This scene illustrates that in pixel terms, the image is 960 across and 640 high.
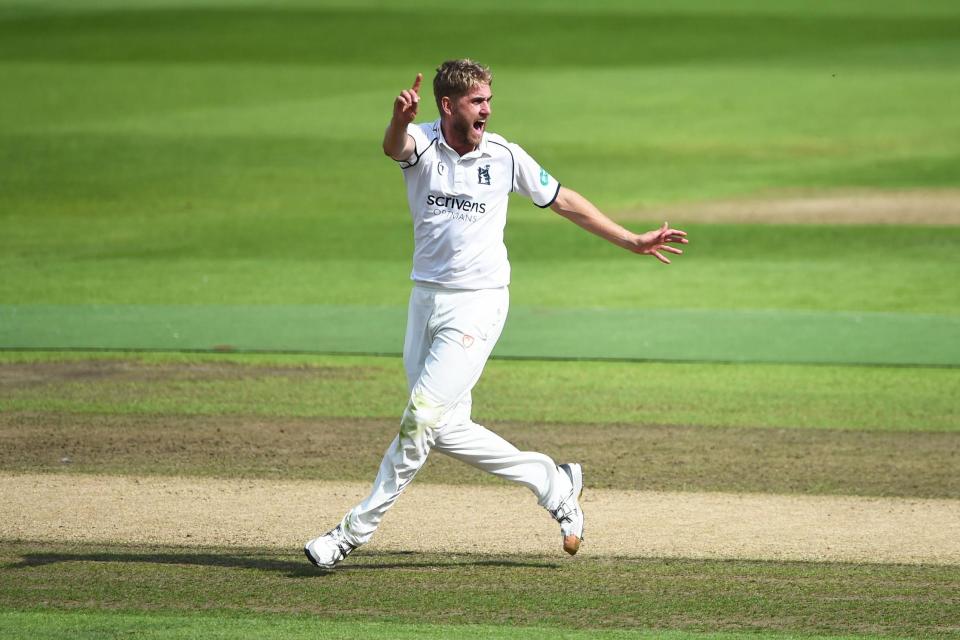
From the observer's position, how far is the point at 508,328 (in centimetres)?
1596

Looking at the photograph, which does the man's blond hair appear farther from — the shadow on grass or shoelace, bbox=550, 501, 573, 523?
the shadow on grass

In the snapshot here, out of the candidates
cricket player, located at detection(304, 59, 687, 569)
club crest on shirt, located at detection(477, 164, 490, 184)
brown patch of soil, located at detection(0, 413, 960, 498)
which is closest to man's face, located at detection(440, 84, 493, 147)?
cricket player, located at detection(304, 59, 687, 569)

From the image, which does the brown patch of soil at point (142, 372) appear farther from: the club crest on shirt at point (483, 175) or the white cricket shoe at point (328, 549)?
the club crest on shirt at point (483, 175)

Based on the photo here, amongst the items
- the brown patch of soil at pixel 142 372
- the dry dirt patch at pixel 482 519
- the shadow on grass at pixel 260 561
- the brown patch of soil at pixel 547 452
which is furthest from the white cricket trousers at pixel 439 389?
the brown patch of soil at pixel 142 372

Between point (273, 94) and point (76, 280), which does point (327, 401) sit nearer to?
point (76, 280)

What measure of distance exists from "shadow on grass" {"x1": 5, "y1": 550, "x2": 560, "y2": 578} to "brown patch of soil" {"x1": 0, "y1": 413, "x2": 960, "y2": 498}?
74.6 inches

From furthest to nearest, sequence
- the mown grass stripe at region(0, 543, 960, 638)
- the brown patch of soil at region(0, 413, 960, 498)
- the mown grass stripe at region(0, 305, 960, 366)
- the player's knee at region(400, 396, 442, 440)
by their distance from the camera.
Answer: the mown grass stripe at region(0, 305, 960, 366), the brown patch of soil at region(0, 413, 960, 498), the player's knee at region(400, 396, 442, 440), the mown grass stripe at region(0, 543, 960, 638)

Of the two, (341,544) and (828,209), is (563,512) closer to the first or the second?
(341,544)

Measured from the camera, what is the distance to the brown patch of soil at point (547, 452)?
32.2ft

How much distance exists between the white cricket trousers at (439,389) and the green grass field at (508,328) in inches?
17.6

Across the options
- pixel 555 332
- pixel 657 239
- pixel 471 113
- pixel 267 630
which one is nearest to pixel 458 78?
pixel 471 113

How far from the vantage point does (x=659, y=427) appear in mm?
11555

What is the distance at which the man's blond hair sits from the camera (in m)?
7.43

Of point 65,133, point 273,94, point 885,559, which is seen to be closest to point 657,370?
point 885,559
